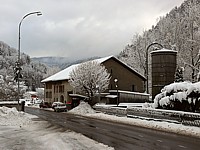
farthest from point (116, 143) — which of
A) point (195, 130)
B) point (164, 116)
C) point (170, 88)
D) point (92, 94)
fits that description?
point (92, 94)

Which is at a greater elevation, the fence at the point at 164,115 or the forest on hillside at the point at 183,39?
the forest on hillside at the point at 183,39

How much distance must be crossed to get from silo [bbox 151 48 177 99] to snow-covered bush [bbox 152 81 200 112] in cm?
1325

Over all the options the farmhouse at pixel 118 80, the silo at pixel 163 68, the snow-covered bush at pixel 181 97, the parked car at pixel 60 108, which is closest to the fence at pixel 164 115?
the snow-covered bush at pixel 181 97

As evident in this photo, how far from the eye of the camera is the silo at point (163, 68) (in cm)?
4525

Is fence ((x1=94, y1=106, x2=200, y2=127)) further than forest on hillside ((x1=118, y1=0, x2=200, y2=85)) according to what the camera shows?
No

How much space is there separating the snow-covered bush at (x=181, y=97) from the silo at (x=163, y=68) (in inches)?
521

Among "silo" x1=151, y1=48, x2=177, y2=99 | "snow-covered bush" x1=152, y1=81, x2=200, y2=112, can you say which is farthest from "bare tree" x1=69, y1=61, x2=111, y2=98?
"snow-covered bush" x1=152, y1=81, x2=200, y2=112

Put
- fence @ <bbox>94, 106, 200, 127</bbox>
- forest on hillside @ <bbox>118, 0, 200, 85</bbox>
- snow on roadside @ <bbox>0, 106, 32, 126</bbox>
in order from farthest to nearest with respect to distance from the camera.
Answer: forest on hillside @ <bbox>118, 0, 200, 85</bbox> < snow on roadside @ <bbox>0, 106, 32, 126</bbox> < fence @ <bbox>94, 106, 200, 127</bbox>

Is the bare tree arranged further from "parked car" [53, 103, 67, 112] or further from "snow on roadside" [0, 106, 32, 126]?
"snow on roadside" [0, 106, 32, 126]

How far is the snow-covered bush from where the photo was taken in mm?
27352

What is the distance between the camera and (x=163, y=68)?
149 feet

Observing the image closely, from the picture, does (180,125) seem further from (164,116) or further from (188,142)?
(188,142)

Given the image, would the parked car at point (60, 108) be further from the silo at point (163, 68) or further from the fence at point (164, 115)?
the silo at point (163, 68)

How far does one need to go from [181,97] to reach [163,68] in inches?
670
